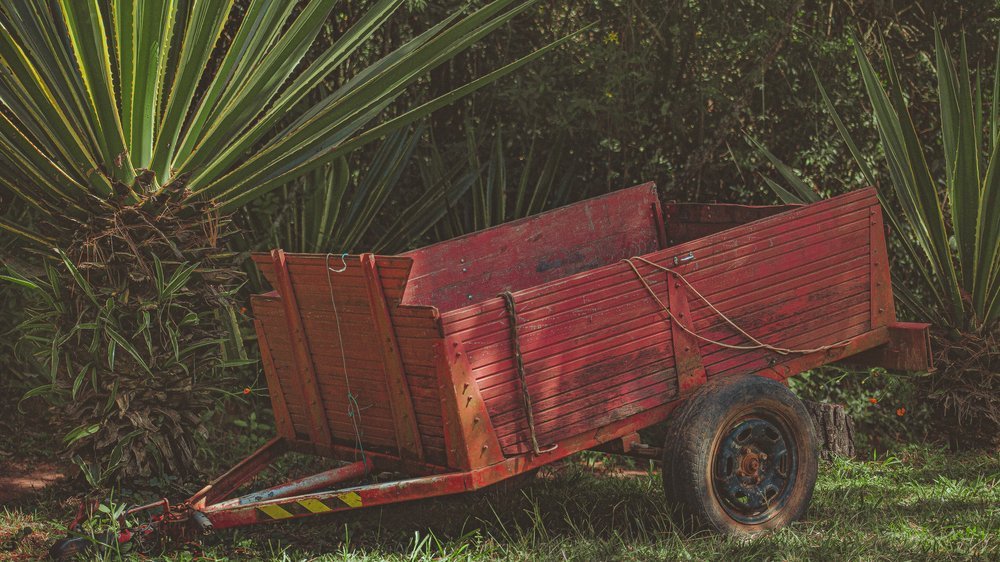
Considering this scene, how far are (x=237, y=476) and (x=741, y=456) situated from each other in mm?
1847

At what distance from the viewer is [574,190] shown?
6.39m

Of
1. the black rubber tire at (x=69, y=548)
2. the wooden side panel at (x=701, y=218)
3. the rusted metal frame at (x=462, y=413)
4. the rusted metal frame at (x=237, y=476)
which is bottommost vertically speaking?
the black rubber tire at (x=69, y=548)

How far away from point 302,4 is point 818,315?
3618 millimetres

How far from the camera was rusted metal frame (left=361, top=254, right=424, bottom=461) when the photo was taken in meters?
3.60

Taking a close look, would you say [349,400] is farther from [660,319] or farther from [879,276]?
[879,276]

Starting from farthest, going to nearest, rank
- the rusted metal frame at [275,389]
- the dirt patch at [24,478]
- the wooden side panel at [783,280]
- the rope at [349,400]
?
the dirt patch at [24,478] → the rusted metal frame at [275,389] → the wooden side panel at [783,280] → the rope at [349,400]

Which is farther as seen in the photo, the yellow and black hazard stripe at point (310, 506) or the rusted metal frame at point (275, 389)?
A: the rusted metal frame at point (275, 389)

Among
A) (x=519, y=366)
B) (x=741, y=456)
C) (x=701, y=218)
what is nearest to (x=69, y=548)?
(x=519, y=366)

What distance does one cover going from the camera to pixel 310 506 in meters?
3.55

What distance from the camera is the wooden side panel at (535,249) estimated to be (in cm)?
439

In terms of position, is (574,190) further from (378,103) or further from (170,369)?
(170,369)

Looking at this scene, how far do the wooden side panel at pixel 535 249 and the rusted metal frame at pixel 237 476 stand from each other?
0.76 meters

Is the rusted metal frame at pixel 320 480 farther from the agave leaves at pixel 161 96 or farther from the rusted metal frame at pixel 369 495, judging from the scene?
the agave leaves at pixel 161 96

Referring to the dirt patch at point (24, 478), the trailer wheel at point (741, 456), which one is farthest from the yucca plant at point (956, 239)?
the dirt patch at point (24, 478)
